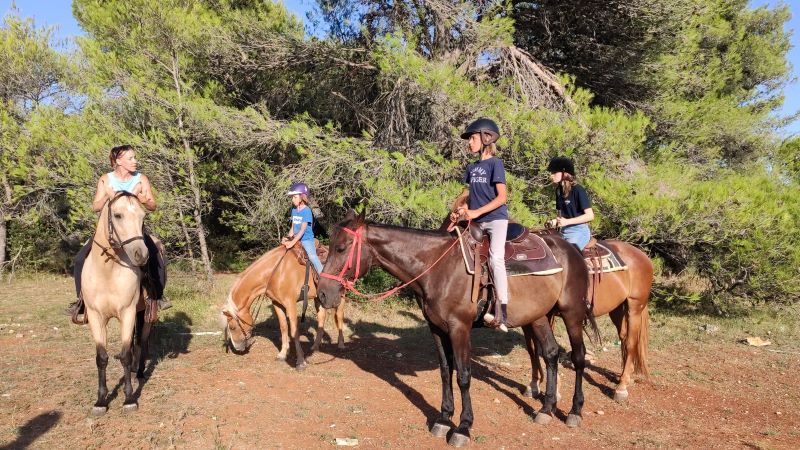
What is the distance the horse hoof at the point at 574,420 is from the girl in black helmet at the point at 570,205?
212 centimetres

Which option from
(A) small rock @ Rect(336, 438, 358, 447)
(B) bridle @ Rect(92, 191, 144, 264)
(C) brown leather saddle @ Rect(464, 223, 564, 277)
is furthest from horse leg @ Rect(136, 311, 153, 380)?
(C) brown leather saddle @ Rect(464, 223, 564, 277)

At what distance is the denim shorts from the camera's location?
21.1 ft

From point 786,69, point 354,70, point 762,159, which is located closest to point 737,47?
point 786,69

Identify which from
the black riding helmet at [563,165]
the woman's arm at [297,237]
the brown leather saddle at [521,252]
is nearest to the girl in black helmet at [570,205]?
the black riding helmet at [563,165]

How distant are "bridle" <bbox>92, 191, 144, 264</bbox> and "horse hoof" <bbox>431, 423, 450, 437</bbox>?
11.0ft

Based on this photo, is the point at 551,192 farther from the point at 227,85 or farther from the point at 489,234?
the point at 227,85

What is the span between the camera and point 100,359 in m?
5.04

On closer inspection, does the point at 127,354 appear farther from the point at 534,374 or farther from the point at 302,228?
the point at 534,374

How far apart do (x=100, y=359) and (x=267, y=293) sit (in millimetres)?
2678

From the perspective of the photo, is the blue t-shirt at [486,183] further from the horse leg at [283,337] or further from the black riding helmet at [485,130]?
the horse leg at [283,337]

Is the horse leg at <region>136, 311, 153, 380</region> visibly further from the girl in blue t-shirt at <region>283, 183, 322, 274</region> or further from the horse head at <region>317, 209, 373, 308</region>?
the horse head at <region>317, 209, 373, 308</region>

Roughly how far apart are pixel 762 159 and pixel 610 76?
717 cm

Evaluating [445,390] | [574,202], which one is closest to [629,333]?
[574,202]

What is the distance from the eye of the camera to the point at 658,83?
39.8 ft
